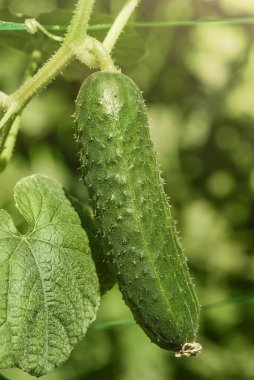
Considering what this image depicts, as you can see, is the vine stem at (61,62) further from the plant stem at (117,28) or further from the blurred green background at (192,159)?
the blurred green background at (192,159)

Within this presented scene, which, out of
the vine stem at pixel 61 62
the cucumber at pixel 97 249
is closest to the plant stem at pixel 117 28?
the vine stem at pixel 61 62

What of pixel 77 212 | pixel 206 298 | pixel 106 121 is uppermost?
pixel 206 298

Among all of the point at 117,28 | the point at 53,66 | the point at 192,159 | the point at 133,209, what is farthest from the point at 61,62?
the point at 192,159

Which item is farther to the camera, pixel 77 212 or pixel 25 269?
pixel 77 212

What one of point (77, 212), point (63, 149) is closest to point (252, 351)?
point (63, 149)

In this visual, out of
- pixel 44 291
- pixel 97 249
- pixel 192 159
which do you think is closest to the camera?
pixel 44 291

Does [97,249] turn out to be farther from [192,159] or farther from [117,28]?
[192,159]

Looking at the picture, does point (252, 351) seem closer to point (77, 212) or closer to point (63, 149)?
point (63, 149)
